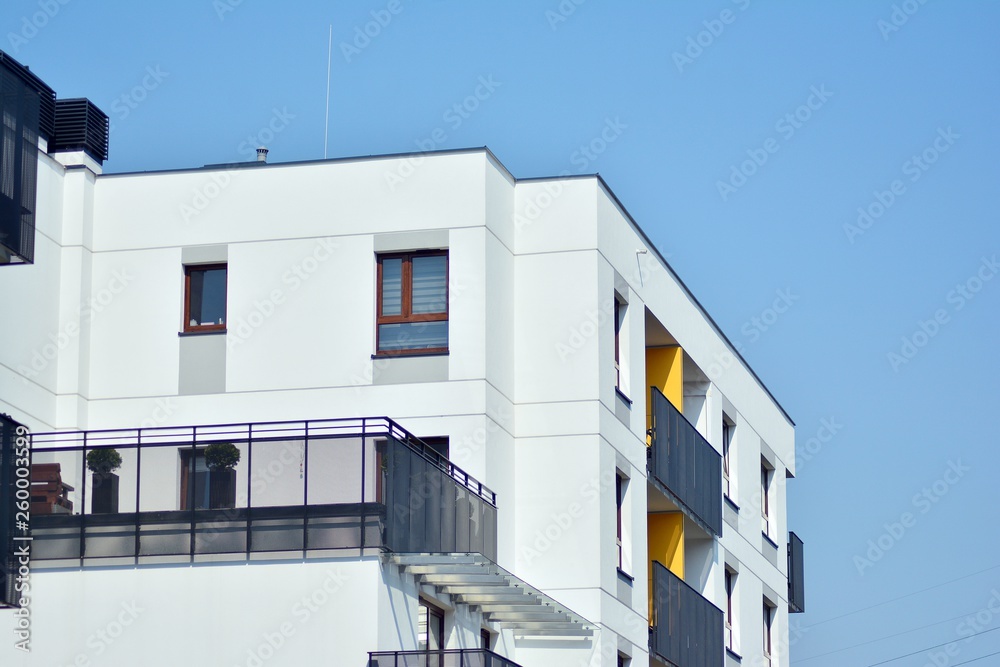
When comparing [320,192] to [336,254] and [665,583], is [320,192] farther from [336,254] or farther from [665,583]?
[665,583]

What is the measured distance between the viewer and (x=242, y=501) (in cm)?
2512

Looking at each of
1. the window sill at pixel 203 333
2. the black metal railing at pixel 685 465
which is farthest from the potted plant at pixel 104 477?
the black metal railing at pixel 685 465

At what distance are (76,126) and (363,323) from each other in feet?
18.1

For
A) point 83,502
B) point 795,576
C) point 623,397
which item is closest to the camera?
point 83,502

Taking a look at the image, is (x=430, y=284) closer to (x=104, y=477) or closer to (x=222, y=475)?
(x=222, y=475)

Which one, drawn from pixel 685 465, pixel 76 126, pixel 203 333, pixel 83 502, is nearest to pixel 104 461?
pixel 83 502

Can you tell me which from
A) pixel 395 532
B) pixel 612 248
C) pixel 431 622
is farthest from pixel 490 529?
pixel 612 248

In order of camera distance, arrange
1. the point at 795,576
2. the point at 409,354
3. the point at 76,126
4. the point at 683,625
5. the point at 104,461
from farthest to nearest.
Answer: the point at 795,576 → the point at 683,625 → the point at 76,126 → the point at 409,354 → the point at 104,461

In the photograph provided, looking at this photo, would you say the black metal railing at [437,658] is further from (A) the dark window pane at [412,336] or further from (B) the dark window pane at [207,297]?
(B) the dark window pane at [207,297]

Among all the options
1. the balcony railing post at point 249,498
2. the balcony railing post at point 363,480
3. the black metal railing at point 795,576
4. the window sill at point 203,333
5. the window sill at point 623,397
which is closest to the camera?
the balcony railing post at point 363,480

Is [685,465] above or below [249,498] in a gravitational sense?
above

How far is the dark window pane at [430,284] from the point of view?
29547mm

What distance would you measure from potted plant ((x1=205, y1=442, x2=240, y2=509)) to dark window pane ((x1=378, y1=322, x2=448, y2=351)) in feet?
15.4

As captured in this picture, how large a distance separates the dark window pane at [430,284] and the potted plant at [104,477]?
223 inches
